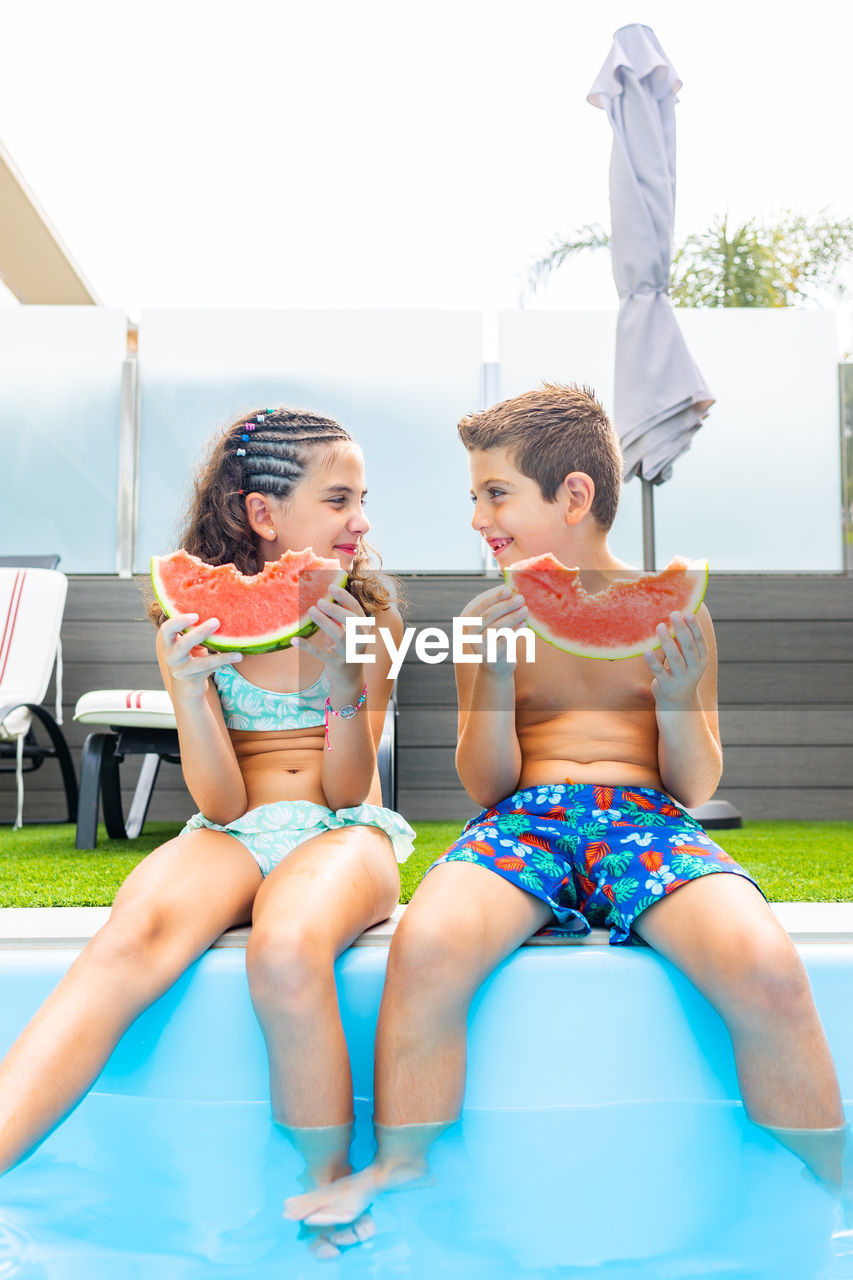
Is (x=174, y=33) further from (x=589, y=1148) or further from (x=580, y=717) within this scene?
(x=589, y=1148)

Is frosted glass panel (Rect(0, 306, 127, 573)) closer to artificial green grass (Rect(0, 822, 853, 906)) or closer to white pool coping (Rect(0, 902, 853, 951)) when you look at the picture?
artificial green grass (Rect(0, 822, 853, 906))

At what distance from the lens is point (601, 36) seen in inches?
302

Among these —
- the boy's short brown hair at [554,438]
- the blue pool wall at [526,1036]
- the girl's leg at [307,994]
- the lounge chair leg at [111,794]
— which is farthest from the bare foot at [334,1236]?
the lounge chair leg at [111,794]

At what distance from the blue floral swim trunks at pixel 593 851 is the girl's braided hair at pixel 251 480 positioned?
593mm

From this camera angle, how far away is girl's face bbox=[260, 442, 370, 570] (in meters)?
2.07

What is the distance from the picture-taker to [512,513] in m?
1.98

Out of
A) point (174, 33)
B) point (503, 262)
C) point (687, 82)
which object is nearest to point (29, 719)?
point (174, 33)

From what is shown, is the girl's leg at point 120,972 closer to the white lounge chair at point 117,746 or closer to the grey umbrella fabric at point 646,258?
the white lounge chair at point 117,746

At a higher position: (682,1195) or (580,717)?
(580,717)

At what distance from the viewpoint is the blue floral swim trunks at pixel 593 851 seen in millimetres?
1696

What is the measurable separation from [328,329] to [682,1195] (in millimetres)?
5547

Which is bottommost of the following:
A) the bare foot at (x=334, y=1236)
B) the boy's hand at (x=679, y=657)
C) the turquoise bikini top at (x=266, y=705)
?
the bare foot at (x=334, y=1236)

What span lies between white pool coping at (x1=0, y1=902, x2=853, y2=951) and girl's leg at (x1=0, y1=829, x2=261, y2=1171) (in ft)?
0.31

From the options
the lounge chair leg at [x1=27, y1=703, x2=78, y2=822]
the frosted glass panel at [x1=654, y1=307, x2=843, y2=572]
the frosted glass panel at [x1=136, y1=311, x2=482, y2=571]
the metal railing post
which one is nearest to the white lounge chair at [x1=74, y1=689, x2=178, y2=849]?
the lounge chair leg at [x1=27, y1=703, x2=78, y2=822]
